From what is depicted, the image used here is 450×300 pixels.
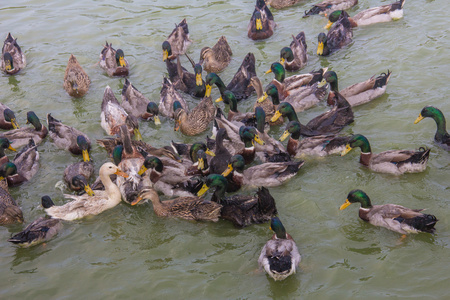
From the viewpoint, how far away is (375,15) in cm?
1234

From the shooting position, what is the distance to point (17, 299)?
249 inches

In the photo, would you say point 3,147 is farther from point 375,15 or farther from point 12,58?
point 375,15

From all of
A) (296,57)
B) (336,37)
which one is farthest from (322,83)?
(336,37)

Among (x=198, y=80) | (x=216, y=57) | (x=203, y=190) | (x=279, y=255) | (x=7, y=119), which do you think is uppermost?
(x=216, y=57)

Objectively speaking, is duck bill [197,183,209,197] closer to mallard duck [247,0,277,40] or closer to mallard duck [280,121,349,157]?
mallard duck [280,121,349,157]

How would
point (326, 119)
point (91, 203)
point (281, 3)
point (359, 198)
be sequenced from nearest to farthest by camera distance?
point (359, 198), point (91, 203), point (326, 119), point (281, 3)

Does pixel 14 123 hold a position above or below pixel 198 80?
below

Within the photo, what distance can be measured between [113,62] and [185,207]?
5.61 metres

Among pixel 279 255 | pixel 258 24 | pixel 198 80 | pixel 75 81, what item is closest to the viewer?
pixel 279 255

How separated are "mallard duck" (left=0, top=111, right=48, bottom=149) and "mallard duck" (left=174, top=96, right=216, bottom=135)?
2680mm

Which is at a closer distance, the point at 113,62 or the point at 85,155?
the point at 85,155

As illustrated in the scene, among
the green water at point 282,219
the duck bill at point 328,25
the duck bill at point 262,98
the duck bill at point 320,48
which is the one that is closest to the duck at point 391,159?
the green water at point 282,219

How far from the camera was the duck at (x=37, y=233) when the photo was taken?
6953 mm

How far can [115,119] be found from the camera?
31.7ft
